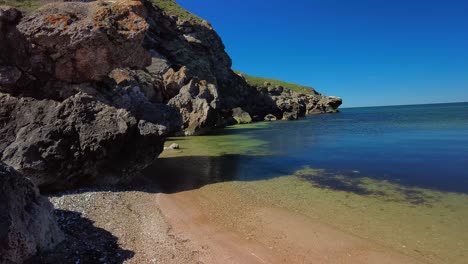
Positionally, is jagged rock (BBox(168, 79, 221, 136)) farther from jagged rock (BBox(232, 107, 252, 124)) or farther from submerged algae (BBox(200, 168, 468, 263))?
submerged algae (BBox(200, 168, 468, 263))

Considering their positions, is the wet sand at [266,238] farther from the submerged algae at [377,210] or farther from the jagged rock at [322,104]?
the jagged rock at [322,104]

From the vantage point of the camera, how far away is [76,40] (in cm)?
1878

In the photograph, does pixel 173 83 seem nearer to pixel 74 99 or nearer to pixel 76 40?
pixel 76 40

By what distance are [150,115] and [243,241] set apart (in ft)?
38.0

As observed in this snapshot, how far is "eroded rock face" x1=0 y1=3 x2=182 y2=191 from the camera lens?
49.8 feet

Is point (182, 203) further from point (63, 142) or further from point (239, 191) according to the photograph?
point (63, 142)

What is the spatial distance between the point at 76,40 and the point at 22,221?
14.3 meters

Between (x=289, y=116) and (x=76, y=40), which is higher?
(x=76, y=40)

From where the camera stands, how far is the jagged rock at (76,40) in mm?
18453

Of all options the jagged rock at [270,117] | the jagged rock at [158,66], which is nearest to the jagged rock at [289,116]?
the jagged rock at [270,117]

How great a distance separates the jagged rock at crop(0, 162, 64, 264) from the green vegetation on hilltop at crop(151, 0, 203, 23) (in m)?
105

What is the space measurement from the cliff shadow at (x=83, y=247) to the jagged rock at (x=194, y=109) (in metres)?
42.1

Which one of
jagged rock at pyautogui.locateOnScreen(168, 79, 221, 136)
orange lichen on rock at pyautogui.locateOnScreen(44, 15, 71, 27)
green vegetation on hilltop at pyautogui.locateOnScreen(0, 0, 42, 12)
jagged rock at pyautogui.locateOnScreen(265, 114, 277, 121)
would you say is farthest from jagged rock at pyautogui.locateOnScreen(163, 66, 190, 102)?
orange lichen on rock at pyautogui.locateOnScreen(44, 15, 71, 27)

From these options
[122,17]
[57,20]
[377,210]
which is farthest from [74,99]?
[377,210]
